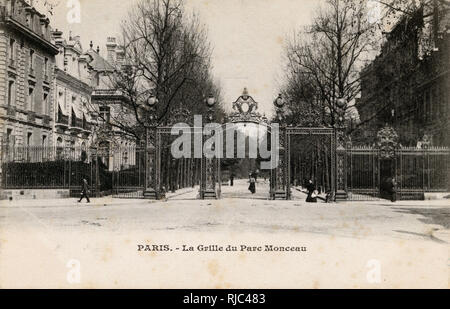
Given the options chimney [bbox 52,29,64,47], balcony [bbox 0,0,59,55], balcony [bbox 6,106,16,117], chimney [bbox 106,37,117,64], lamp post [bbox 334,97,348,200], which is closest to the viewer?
lamp post [bbox 334,97,348,200]

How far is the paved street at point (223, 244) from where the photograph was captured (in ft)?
22.9

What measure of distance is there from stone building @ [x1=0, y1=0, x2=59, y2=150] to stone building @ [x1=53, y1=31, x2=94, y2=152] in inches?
56.8

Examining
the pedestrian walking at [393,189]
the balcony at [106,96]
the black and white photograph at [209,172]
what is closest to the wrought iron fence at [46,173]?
the black and white photograph at [209,172]

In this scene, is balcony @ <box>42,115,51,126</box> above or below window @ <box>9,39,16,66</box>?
below

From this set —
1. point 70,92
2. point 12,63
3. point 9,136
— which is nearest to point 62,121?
point 70,92

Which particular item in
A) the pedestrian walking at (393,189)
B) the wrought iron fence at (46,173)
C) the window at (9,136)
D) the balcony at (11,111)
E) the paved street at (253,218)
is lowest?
the paved street at (253,218)

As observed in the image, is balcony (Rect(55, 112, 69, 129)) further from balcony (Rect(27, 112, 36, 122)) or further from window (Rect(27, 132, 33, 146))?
window (Rect(27, 132, 33, 146))

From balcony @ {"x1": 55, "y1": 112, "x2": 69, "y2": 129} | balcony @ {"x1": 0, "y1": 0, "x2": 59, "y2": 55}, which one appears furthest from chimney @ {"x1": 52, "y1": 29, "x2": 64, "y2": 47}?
balcony @ {"x1": 55, "y1": 112, "x2": 69, "y2": 129}

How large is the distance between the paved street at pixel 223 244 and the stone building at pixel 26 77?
47.4 ft

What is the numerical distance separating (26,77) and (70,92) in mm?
9410

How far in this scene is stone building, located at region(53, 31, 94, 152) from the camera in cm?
3762

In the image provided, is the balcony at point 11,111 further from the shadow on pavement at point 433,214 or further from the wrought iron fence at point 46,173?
the shadow on pavement at point 433,214

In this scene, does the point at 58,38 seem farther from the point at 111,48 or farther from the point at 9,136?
the point at 111,48
